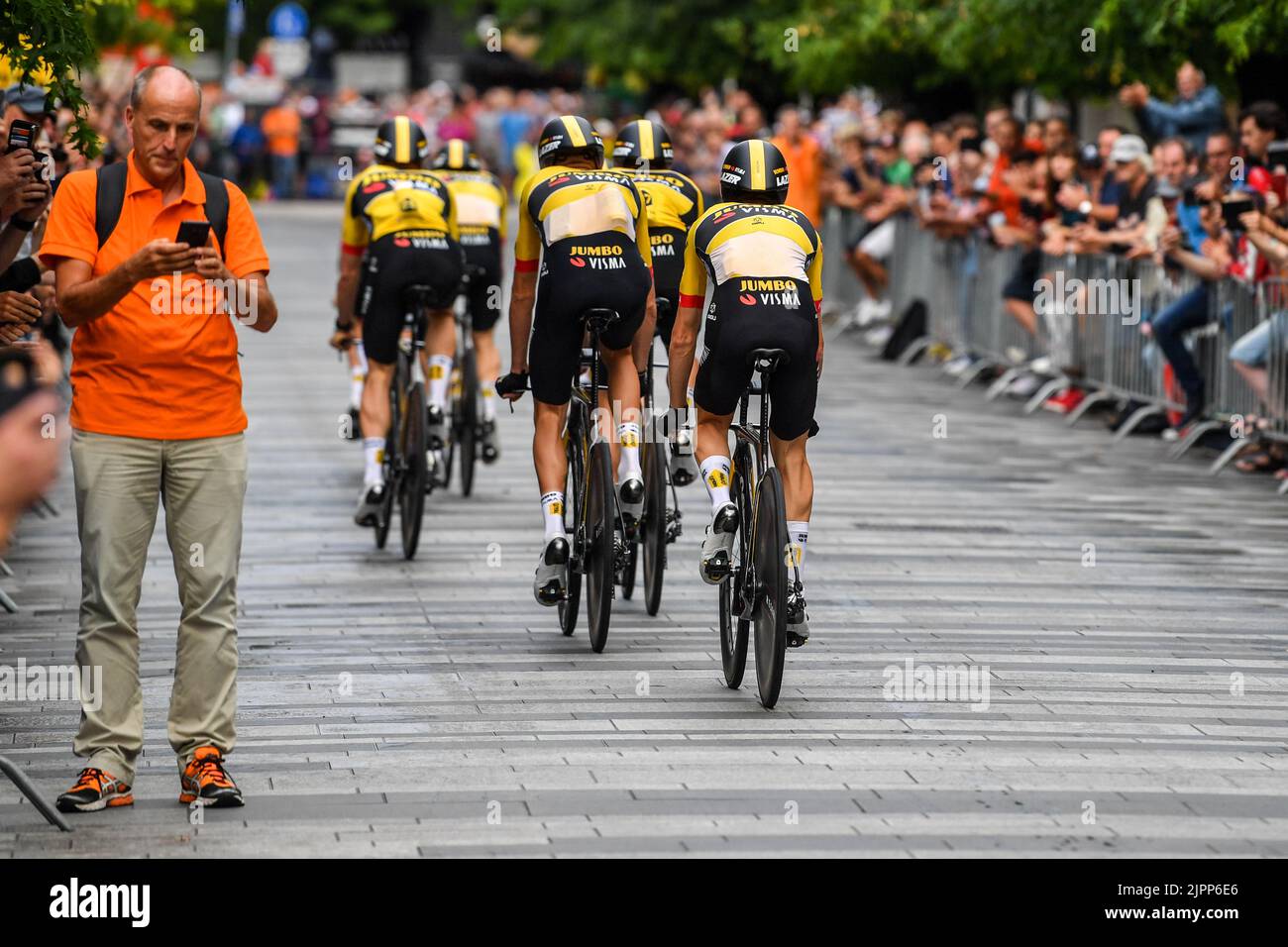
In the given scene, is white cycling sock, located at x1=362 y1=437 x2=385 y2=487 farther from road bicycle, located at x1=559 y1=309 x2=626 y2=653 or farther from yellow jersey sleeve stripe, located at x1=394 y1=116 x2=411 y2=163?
road bicycle, located at x1=559 y1=309 x2=626 y2=653

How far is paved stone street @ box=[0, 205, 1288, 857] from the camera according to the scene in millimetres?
6633

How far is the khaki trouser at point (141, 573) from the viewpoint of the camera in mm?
6621

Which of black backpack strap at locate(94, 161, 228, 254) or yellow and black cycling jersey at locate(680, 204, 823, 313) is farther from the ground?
black backpack strap at locate(94, 161, 228, 254)

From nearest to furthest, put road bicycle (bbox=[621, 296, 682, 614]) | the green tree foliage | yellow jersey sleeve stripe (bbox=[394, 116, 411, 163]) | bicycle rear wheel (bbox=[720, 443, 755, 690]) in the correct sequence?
1. bicycle rear wheel (bbox=[720, 443, 755, 690])
2. road bicycle (bbox=[621, 296, 682, 614])
3. yellow jersey sleeve stripe (bbox=[394, 116, 411, 163])
4. the green tree foliage

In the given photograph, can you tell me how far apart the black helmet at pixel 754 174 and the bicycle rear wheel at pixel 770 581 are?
117cm

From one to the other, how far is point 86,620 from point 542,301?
10.4ft

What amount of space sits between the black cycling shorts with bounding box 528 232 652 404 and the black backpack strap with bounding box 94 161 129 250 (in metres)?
2.90

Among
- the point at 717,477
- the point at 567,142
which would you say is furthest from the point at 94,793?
the point at 567,142

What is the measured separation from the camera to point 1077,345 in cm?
1792

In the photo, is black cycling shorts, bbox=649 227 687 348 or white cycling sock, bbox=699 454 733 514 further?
black cycling shorts, bbox=649 227 687 348

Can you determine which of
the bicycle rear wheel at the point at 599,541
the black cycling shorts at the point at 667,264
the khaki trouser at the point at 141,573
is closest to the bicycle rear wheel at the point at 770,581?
the bicycle rear wheel at the point at 599,541

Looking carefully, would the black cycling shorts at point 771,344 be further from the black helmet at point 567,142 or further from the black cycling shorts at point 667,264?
the black cycling shorts at point 667,264

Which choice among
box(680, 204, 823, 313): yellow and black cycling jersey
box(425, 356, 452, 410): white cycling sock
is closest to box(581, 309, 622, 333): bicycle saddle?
box(680, 204, 823, 313): yellow and black cycling jersey
